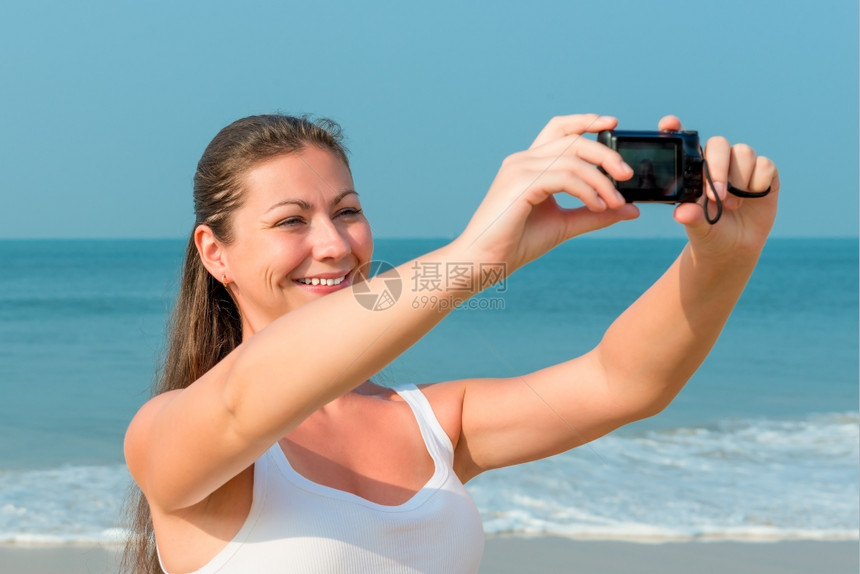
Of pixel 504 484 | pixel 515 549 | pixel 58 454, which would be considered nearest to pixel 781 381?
pixel 504 484

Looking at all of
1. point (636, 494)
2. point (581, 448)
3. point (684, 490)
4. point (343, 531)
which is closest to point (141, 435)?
point (343, 531)

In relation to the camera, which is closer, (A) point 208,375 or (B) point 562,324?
(A) point 208,375

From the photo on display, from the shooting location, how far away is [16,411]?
880 cm

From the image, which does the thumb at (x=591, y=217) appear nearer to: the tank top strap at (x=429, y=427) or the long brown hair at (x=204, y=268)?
the tank top strap at (x=429, y=427)

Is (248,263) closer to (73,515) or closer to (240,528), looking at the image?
(240,528)

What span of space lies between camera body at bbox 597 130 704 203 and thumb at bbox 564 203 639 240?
18 millimetres

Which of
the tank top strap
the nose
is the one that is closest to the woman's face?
the nose

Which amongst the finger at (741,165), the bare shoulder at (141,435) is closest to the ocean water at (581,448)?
the finger at (741,165)

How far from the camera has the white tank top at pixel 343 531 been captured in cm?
178

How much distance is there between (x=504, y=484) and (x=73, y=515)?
2622mm

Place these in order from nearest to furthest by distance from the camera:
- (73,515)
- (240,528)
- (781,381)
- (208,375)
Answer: (208,375) → (240,528) → (73,515) → (781,381)

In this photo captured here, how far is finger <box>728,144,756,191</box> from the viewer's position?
1.46 meters

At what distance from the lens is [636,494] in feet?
19.6
